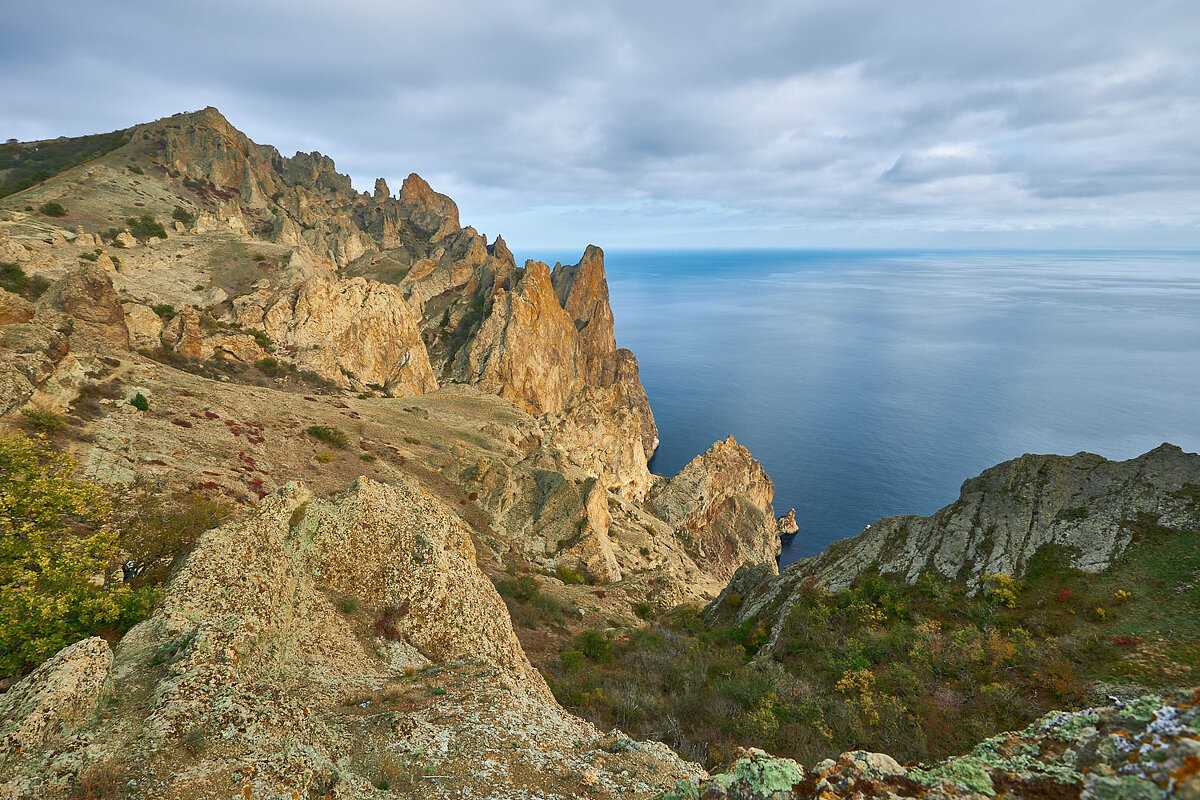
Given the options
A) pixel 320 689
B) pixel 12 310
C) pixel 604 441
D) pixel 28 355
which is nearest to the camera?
pixel 320 689

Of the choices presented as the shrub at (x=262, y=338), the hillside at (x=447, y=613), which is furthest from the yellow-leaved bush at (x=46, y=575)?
the shrub at (x=262, y=338)

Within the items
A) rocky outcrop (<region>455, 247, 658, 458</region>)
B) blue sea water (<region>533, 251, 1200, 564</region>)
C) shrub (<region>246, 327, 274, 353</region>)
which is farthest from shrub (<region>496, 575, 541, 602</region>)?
blue sea water (<region>533, 251, 1200, 564</region>)

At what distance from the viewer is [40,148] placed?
117m

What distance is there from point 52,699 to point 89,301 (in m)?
41.6

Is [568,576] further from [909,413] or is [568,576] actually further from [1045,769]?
[909,413]

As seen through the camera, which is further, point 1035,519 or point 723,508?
point 723,508

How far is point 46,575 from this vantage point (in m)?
11.9

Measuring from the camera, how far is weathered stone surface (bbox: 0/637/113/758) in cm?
892

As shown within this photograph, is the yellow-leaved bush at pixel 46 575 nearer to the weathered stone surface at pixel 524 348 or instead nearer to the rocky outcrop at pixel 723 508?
the rocky outcrop at pixel 723 508

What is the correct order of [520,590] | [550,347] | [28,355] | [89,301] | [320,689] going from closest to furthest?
[320,689], [28,355], [520,590], [89,301], [550,347]

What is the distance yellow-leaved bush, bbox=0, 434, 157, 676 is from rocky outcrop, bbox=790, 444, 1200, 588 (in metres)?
31.6

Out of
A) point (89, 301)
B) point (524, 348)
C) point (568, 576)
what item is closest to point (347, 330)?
point (89, 301)

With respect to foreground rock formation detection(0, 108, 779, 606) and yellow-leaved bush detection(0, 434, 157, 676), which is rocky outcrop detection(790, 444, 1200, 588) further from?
yellow-leaved bush detection(0, 434, 157, 676)

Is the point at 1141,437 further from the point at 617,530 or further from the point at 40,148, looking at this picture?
the point at 40,148
